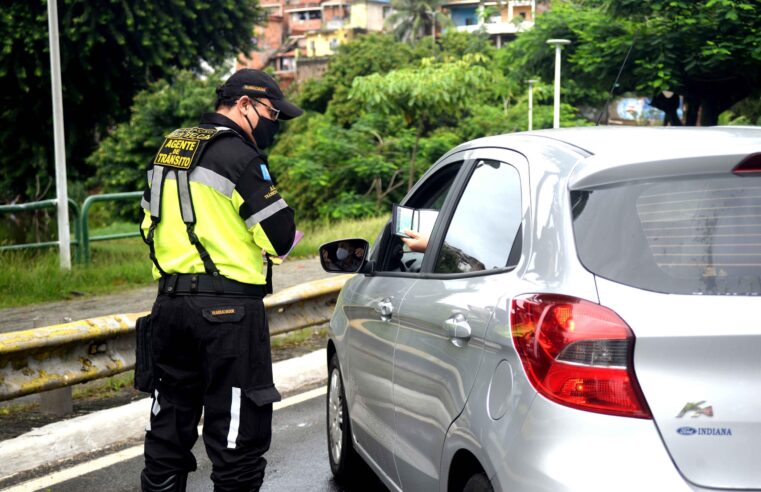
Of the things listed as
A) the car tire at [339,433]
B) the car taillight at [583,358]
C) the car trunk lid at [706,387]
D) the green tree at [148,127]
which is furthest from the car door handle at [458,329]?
the green tree at [148,127]

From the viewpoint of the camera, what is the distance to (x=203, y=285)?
13.1 ft

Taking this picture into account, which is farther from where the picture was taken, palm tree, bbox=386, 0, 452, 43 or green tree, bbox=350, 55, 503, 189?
palm tree, bbox=386, 0, 452, 43

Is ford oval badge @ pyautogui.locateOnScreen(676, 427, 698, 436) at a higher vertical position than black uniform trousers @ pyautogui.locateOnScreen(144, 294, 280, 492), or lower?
higher

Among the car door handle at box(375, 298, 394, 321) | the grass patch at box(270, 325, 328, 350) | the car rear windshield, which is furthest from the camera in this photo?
the grass patch at box(270, 325, 328, 350)

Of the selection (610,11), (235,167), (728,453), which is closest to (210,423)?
(235,167)

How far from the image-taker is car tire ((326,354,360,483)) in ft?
16.3

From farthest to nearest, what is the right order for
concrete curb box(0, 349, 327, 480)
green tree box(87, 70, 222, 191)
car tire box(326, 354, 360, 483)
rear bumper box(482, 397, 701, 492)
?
green tree box(87, 70, 222, 191) → concrete curb box(0, 349, 327, 480) → car tire box(326, 354, 360, 483) → rear bumper box(482, 397, 701, 492)

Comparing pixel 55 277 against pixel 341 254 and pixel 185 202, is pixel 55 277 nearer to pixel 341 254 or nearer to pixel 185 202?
pixel 341 254

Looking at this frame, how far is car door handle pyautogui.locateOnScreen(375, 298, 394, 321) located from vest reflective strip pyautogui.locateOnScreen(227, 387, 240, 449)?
0.63m

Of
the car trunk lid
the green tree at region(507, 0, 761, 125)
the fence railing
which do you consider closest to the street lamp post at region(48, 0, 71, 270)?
the fence railing

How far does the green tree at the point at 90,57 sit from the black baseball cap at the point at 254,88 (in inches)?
785

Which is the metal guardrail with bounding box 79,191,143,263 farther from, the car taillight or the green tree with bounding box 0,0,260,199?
the car taillight

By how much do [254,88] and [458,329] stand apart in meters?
1.46

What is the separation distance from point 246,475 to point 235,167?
44.8 inches
